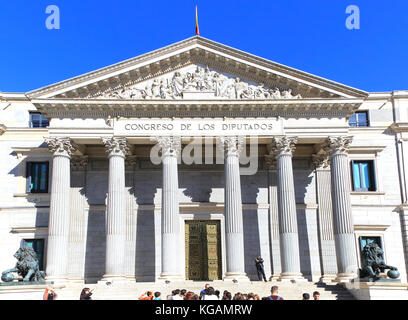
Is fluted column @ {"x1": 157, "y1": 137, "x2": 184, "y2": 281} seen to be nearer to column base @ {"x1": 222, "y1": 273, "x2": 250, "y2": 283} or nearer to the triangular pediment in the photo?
column base @ {"x1": 222, "y1": 273, "x2": 250, "y2": 283}

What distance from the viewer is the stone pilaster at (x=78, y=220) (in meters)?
34.7

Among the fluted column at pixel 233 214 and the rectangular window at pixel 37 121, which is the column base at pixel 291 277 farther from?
the rectangular window at pixel 37 121

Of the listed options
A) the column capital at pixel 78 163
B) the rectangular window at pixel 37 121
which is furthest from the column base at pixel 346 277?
the rectangular window at pixel 37 121

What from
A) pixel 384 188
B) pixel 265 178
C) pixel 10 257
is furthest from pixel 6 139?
pixel 384 188

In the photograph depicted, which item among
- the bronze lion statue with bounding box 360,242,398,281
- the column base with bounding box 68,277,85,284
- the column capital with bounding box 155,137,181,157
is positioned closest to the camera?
the bronze lion statue with bounding box 360,242,398,281

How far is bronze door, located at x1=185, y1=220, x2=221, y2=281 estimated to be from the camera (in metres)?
35.1

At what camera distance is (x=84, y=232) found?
3566cm

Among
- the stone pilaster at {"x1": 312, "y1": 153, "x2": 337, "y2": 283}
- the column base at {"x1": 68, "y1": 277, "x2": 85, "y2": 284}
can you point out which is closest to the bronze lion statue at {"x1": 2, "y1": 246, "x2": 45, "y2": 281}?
the column base at {"x1": 68, "y1": 277, "x2": 85, "y2": 284}

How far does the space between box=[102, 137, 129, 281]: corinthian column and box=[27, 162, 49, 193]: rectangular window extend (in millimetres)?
6816

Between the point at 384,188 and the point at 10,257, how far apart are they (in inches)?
1060

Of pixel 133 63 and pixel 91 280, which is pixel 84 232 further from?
pixel 133 63

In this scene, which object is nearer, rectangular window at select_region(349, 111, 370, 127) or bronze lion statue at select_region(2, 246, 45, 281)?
bronze lion statue at select_region(2, 246, 45, 281)

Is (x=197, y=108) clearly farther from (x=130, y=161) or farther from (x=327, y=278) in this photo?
(x=327, y=278)

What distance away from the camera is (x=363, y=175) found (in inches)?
1494
